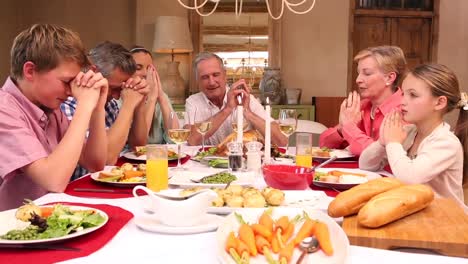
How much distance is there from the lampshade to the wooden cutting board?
12.0ft

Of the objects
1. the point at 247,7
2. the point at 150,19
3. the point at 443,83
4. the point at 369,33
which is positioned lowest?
the point at 443,83

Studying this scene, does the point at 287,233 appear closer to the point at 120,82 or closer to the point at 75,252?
the point at 75,252

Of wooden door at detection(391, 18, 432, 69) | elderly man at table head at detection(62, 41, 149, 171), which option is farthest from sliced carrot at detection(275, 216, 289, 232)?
wooden door at detection(391, 18, 432, 69)

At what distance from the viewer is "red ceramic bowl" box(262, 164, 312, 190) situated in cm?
150

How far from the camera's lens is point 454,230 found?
3.60 feet

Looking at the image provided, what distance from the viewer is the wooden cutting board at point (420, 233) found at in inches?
40.6

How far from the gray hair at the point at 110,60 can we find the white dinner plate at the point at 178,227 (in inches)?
52.1

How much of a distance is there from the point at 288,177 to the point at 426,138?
0.62 metres

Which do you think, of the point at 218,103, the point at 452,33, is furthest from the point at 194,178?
the point at 452,33

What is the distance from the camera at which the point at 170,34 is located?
4.62 meters

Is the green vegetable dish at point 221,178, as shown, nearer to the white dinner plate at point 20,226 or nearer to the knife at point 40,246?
the white dinner plate at point 20,226

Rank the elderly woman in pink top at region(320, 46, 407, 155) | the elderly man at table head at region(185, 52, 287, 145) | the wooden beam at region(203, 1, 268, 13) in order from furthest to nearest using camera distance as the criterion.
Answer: the wooden beam at region(203, 1, 268, 13)
the elderly man at table head at region(185, 52, 287, 145)
the elderly woman in pink top at region(320, 46, 407, 155)

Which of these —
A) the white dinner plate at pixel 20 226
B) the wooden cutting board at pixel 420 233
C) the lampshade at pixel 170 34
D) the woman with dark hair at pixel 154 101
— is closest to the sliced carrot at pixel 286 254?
the wooden cutting board at pixel 420 233

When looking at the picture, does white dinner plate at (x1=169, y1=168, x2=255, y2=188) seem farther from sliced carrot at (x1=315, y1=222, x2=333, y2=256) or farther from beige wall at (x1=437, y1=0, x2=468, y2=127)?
beige wall at (x1=437, y1=0, x2=468, y2=127)
